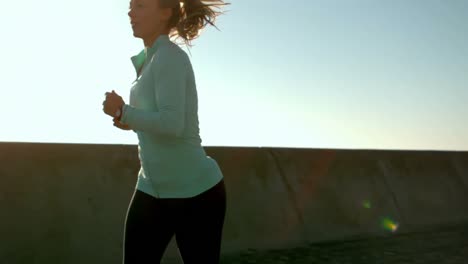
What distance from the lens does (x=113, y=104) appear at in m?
3.08

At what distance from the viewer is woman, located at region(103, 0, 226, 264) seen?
9.98 feet

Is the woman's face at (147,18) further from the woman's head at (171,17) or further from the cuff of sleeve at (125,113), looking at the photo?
the cuff of sleeve at (125,113)

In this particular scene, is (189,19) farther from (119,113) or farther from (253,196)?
(253,196)

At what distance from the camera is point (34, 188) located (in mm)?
6234

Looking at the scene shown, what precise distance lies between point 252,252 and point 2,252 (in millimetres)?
2610

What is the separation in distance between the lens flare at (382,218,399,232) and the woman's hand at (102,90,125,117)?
22.2 ft

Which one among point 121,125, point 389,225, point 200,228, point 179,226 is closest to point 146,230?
point 179,226

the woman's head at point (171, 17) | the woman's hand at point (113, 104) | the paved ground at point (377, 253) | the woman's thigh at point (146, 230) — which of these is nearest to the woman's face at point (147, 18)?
the woman's head at point (171, 17)

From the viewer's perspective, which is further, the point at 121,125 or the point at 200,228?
the point at 121,125

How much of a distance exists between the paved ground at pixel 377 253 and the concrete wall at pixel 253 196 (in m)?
0.23

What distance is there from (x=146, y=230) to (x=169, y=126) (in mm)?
546

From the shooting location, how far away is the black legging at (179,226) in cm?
312

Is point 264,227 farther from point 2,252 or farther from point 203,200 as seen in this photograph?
point 203,200

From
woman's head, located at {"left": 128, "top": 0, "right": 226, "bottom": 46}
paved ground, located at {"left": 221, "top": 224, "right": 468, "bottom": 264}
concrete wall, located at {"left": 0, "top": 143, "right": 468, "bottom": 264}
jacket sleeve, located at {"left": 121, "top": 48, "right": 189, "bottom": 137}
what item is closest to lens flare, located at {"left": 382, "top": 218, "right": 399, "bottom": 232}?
concrete wall, located at {"left": 0, "top": 143, "right": 468, "bottom": 264}
